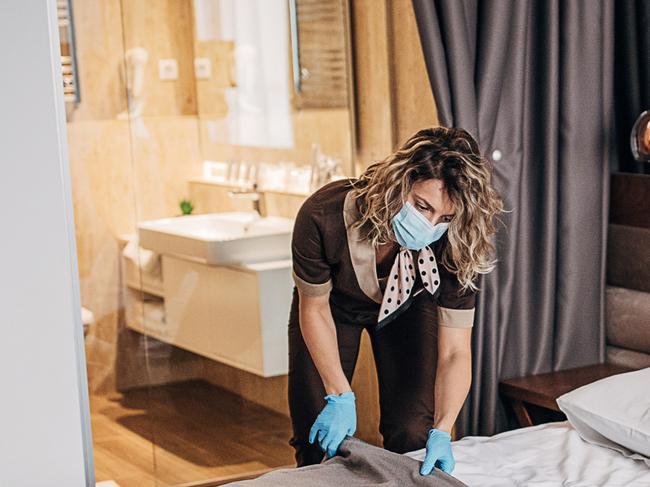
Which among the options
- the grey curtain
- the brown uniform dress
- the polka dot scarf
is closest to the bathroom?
the grey curtain

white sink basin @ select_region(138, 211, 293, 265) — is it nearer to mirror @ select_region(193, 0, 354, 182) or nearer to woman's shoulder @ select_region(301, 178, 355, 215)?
mirror @ select_region(193, 0, 354, 182)

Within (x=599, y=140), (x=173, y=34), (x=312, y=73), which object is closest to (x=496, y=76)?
(x=599, y=140)

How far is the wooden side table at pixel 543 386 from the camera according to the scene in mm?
3043

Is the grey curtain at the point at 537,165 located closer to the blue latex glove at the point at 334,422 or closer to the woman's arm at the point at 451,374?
the woman's arm at the point at 451,374

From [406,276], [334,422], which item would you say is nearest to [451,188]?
[406,276]

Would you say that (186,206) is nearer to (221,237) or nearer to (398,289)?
(221,237)

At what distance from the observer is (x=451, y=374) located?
2.56 m

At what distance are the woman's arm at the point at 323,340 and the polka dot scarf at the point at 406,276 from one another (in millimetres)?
145

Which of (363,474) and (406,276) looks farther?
(406,276)

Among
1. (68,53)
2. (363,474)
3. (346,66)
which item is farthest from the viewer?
(346,66)

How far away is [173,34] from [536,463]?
1.68 m

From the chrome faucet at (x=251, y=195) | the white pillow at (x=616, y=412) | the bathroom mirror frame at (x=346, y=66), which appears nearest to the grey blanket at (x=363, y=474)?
the white pillow at (x=616, y=412)

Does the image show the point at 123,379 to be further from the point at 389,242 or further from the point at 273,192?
the point at 389,242

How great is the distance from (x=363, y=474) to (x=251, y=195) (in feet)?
4.52
